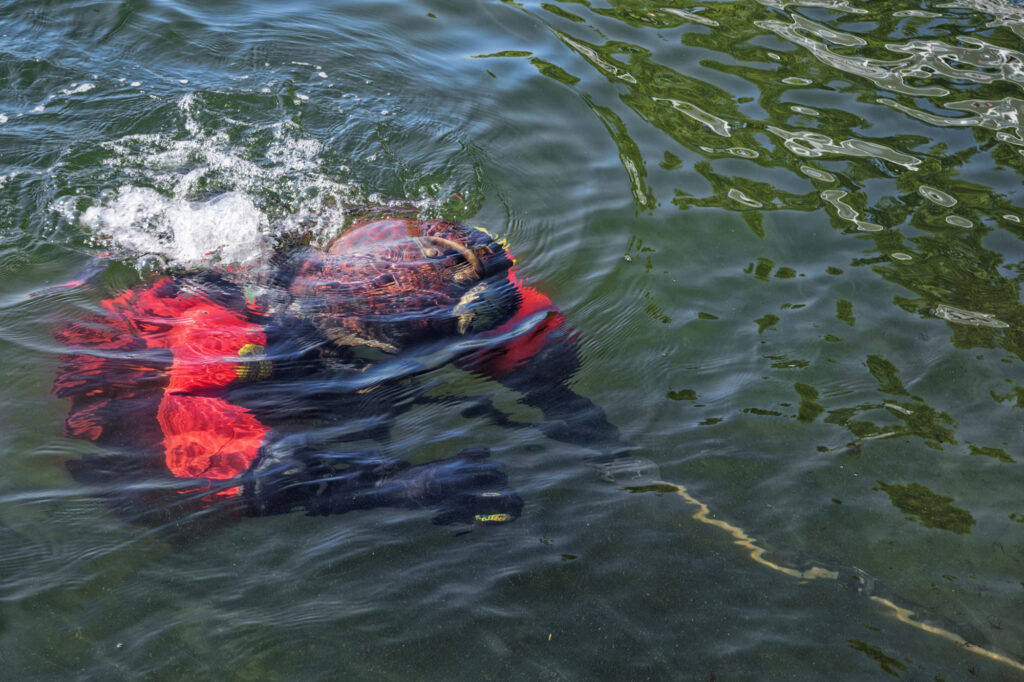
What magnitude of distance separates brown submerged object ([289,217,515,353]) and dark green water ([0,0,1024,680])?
341mm

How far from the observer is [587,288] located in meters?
4.81

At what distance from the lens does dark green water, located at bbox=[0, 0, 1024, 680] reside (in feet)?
9.96

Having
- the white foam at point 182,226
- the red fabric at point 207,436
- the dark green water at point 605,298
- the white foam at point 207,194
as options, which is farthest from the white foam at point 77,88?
the red fabric at point 207,436

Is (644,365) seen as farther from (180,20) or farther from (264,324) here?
(180,20)

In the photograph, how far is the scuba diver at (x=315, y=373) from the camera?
3559 mm

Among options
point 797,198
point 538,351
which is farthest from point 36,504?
point 797,198

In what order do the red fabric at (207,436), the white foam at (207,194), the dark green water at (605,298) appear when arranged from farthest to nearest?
the white foam at (207,194) → the red fabric at (207,436) → the dark green water at (605,298)

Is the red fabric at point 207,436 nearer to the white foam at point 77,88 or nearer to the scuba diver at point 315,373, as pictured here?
the scuba diver at point 315,373

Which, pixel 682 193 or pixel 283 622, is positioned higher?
pixel 682 193

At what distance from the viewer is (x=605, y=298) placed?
15.6 ft

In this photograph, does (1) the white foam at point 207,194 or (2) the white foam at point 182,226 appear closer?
(2) the white foam at point 182,226

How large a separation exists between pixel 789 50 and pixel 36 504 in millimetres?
6853

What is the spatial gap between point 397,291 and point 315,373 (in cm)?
62

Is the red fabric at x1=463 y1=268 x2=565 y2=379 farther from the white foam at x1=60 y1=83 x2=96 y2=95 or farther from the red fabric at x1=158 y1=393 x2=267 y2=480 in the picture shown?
the white foam at x1=60 y1=83 x2=96 y2=95
